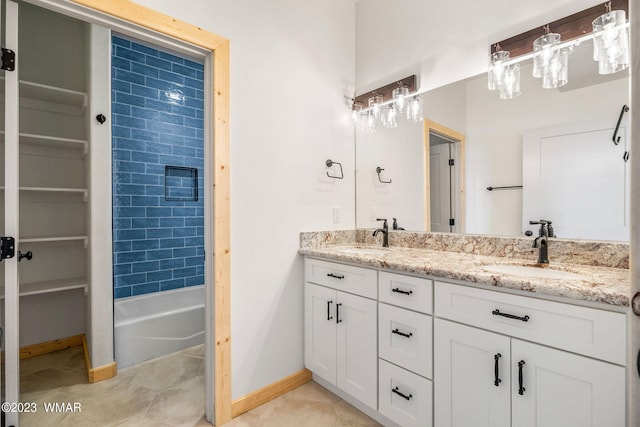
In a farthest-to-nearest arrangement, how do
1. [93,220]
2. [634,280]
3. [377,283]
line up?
[93,220], [377,283], [634,280]

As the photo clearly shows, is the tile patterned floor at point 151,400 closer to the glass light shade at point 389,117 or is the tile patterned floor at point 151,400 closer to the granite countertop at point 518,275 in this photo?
the granite countertop at point 518,275

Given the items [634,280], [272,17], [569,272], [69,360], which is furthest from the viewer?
[69,360]

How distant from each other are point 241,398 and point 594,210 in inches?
84.6

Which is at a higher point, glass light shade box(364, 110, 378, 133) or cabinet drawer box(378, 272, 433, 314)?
glass light shade box(364, 110, 378, 133)

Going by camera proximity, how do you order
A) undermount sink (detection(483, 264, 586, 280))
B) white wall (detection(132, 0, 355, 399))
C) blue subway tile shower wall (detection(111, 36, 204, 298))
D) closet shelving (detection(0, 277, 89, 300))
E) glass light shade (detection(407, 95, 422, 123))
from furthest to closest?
1. blue subway tile shower wall (detection(111, 36, 204, 298))
2. closet shelving (detection(0, 277, 89, 300))
3. glass light shade (detection(407, 95, 422, 123))
4. white wall (detection(132, 0, 355, 399))
5. undermount sink (detection(483, 264, 586, 280))

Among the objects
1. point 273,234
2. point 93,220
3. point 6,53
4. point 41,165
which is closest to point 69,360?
point 93,220

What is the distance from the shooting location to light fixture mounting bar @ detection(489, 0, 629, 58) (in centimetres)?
145

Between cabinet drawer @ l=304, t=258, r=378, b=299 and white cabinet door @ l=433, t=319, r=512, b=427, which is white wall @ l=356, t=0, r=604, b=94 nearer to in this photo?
cabinet drawer @ l=304, t=258, r=378, b=299

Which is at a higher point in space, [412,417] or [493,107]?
[493,107]

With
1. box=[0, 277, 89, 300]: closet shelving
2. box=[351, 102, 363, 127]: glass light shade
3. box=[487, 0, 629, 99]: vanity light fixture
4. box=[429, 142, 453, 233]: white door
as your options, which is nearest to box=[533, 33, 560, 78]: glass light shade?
box=[487, 0, 629, 99]: vanity light fixture

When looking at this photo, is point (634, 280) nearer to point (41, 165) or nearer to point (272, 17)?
point (272, 17)

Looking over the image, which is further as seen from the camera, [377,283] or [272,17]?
[272,17]

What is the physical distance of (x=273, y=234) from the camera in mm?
2031

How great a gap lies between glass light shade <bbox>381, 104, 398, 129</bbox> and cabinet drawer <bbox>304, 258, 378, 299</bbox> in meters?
1.18
